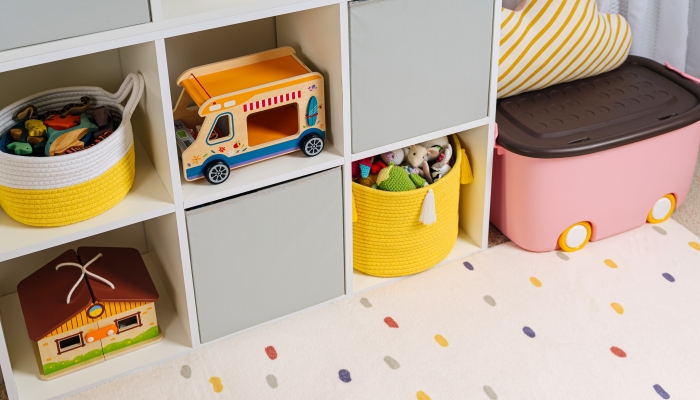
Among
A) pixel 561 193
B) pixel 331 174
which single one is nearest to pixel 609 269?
pixel 561 193

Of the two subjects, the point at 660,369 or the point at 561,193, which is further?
the point at 561,193

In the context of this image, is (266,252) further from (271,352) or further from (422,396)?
(422,396)

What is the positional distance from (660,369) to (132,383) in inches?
40.8

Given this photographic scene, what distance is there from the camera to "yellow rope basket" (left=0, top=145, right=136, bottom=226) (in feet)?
4.49

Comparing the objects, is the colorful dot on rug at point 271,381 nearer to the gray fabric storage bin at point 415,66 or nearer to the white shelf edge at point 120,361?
the white shelf edge at point 120,361

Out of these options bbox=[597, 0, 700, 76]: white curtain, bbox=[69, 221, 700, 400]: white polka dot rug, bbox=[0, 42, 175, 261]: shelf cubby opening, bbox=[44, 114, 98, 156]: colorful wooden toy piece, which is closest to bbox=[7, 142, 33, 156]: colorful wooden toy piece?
bbox=[44, 114, 98, 156]: colorful wooden toy piece

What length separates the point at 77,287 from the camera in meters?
1.58

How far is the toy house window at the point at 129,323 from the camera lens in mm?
1604

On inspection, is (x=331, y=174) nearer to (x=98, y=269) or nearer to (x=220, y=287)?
(x=220, y=287)

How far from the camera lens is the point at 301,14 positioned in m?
1.58

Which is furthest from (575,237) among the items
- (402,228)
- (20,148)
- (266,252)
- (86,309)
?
(20,148)

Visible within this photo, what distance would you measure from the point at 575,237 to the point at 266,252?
75cm

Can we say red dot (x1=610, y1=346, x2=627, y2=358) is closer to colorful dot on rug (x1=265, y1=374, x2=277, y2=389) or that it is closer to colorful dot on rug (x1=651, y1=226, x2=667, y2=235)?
colorful dot on rug (x1=651, y1=226, x2=667, y2=235)

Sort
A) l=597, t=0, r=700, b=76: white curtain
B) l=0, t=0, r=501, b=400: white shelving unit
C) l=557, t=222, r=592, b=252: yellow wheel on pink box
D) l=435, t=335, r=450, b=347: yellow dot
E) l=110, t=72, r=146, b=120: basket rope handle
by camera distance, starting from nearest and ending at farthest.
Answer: l=0, t=0, r=501, b=400: white shelving unit → l=110, t=72, r=146, b=120: basket rope handle → l=435, t=335, r=450, b=347: yellow dot → l=557, t=222, r=592, b=252: yellow wheel on pink box → l=597, t=0, r=700, b=76: white curtain
